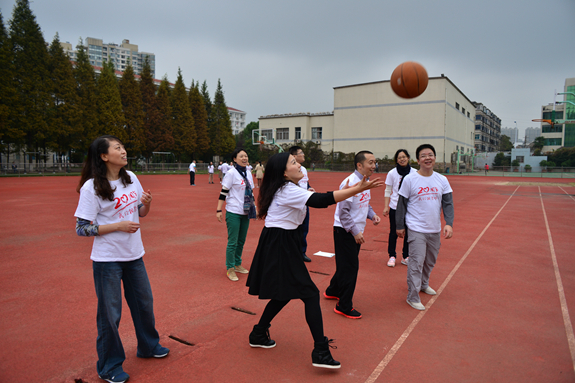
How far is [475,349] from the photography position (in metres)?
3.35

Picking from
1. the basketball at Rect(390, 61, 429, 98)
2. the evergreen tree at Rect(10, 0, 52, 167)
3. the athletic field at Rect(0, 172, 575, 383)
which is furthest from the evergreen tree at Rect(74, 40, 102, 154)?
the basketball at Rect(390, 61, 429, 98)

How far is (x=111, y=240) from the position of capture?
9.11ft

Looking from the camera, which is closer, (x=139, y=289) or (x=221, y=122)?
(x=139, y=289)

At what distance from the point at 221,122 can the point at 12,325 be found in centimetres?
5843

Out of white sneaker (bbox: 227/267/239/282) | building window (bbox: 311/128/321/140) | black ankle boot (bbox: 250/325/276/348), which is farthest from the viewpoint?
building window (bbox: 311/128/321/140)

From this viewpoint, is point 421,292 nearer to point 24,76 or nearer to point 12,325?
point 12,325

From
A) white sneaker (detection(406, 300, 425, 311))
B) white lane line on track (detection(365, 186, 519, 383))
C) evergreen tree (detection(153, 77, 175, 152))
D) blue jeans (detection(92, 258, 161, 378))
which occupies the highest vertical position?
evergreen tree (detection(153, 77, 175, 152))

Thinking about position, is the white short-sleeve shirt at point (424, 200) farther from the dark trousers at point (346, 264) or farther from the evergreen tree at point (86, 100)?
the evergreen tree at point (86, 100)

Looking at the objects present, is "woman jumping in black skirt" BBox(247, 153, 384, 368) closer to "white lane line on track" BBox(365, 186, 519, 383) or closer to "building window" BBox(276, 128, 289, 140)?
"white lane line on track" BBox(365, 186, 519, 383)

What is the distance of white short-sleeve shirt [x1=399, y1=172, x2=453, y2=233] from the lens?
4391 mm

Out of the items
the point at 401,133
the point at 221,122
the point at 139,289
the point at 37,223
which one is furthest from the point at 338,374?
the point at 221,122

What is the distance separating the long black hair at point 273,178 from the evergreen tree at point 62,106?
136ft

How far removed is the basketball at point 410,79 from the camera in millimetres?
6219

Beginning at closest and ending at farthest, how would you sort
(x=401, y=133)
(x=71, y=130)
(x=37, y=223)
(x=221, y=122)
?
(x=37, y=223)
(x=71, y=130)
(x=401, y=133)
(x=221, y=122)
